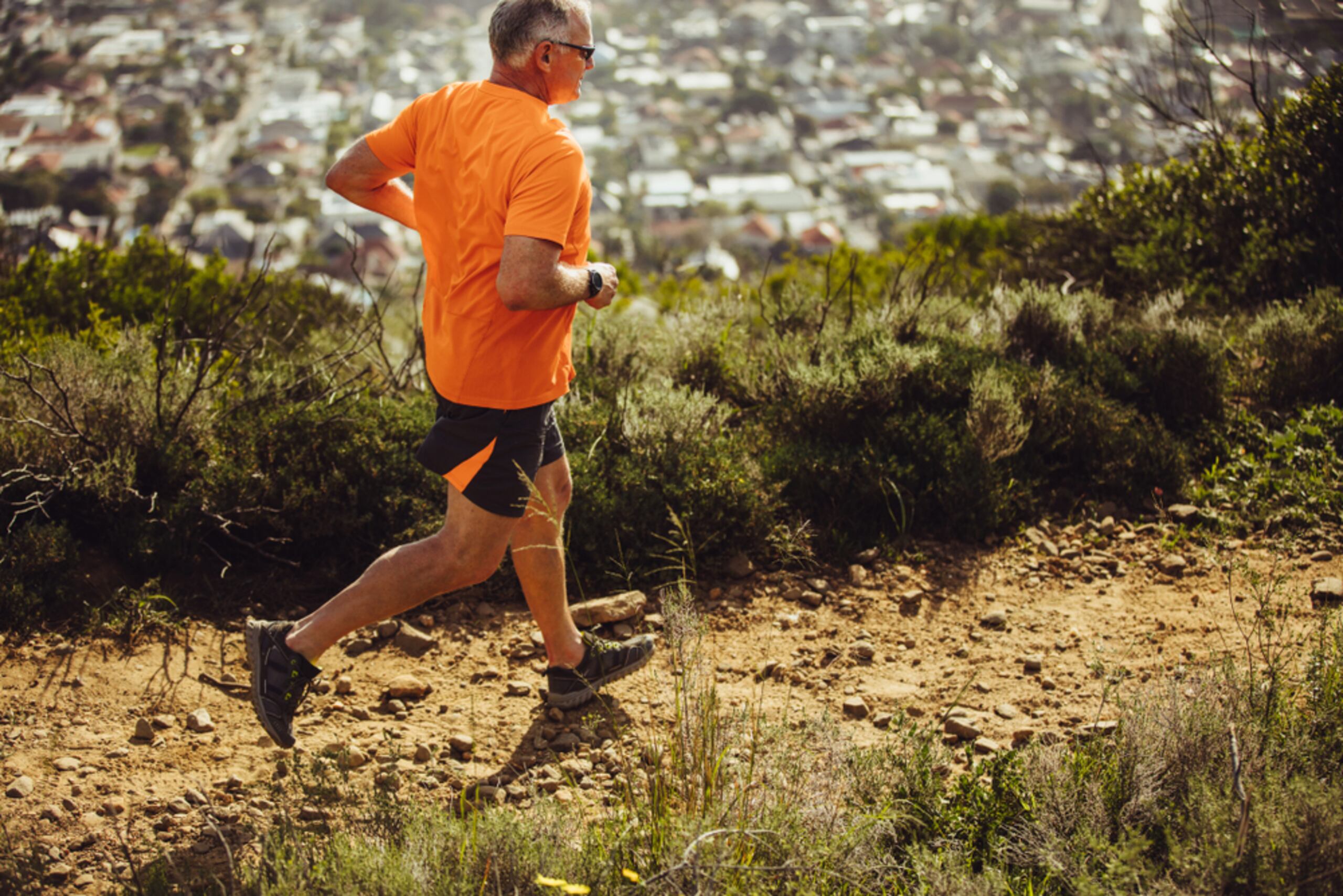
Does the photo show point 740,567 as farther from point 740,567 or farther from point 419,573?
point 419,573

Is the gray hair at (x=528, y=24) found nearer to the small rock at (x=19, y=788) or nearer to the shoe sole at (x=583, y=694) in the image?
the shoe sole at (x=583, y=694)

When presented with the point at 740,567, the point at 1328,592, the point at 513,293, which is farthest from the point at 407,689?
the point at 1328,592

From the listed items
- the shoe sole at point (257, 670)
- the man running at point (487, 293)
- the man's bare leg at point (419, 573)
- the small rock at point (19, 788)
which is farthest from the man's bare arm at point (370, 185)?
the small rock at point (19, 788)

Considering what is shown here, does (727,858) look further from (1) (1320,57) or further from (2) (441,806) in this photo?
(1) (1320,57)

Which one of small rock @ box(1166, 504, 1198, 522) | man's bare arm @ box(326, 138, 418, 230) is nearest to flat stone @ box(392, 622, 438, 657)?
man's bare arm @ box(326, 138, 418, 230)

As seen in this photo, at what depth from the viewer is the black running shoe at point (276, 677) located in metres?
2.50

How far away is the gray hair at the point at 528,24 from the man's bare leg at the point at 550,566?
110 cm

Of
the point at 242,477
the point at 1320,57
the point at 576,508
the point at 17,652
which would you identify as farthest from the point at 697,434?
the point at 1320,57

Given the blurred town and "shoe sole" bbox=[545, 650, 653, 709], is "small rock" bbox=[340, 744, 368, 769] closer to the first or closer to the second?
"shoe sole" bbox=[545, 650, 653, 709]

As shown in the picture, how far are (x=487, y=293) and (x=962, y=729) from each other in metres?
1.93

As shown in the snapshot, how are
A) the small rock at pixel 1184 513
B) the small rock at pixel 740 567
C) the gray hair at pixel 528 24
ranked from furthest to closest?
the small rock at pixel 1184 513, the small rock at pixel 740 567, the gray hair at pixel 528 24

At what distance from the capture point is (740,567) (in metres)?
3.79

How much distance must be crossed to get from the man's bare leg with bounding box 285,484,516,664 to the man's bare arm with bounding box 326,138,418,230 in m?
0.81

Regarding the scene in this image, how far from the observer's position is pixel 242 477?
11.9 ft
